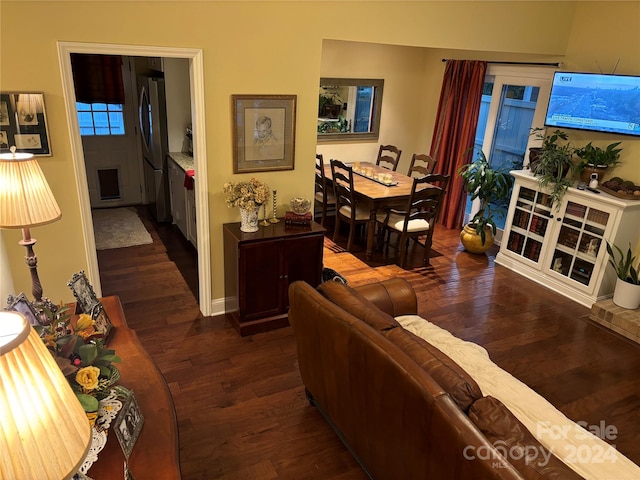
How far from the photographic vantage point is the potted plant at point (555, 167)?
14.9 feet

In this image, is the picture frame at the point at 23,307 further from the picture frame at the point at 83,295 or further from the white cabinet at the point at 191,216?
the white cabinet at the point at 191,216

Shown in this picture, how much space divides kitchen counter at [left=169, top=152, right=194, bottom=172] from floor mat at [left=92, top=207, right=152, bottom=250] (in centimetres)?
101

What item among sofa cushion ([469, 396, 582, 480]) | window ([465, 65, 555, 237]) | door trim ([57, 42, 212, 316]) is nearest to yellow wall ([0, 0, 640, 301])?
door trim ([57, 42, 212, 316])

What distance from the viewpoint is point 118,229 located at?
5766mm

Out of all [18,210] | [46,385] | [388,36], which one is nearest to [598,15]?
[388,36]

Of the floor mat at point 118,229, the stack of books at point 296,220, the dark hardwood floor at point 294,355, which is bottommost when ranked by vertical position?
the dark hardwood floor at point 294,355

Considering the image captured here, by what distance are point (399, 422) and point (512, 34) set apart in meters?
3.97

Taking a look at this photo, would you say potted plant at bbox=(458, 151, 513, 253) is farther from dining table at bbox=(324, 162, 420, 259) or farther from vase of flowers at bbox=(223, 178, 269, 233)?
vase of flowers at bbox=(223, 178, 269, 233)

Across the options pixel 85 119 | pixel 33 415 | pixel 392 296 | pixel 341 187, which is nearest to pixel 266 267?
pixel 392 296

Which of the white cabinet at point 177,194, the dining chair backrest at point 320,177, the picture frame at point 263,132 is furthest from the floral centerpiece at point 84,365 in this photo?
the dining chair backrest at point 320,177

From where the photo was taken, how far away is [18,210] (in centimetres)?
204

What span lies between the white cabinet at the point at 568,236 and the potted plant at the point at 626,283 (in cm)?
12

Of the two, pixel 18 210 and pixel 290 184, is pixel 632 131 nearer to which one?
pixel 290 184

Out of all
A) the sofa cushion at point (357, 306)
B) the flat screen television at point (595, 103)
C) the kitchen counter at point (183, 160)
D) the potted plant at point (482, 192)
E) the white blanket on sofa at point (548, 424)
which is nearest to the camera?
the white blanket on sofa at point (548, 424)
